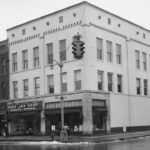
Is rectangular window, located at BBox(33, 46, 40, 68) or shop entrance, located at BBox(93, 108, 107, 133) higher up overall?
rectangular window, located at BBox(33, 46, 40, 68)

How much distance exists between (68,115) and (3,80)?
13.4 m

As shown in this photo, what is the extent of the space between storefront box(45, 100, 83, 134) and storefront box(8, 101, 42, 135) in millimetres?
1676

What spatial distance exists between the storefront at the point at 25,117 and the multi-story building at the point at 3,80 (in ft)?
5.60

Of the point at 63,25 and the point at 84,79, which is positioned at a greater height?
the point at 63,25

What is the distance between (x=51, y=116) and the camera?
147ft

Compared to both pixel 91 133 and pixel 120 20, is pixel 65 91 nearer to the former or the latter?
pixel 91 133

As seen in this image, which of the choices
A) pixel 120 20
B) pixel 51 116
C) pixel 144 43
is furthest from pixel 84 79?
pixel 144 43

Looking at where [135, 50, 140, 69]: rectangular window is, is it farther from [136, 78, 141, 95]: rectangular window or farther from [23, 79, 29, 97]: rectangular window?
[23, 79, 29, 97]: rectangular window

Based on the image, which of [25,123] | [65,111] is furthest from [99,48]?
[25,123]

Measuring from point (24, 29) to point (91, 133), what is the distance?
57.5ft

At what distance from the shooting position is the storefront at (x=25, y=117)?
4622cm

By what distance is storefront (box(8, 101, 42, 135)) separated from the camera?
46.2m

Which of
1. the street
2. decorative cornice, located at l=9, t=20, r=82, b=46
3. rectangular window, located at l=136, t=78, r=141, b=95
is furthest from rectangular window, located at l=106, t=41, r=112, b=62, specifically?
the street

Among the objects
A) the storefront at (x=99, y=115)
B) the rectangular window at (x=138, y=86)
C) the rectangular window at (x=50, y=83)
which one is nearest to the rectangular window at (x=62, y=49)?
the rectangular window at (x=50, y=83)
